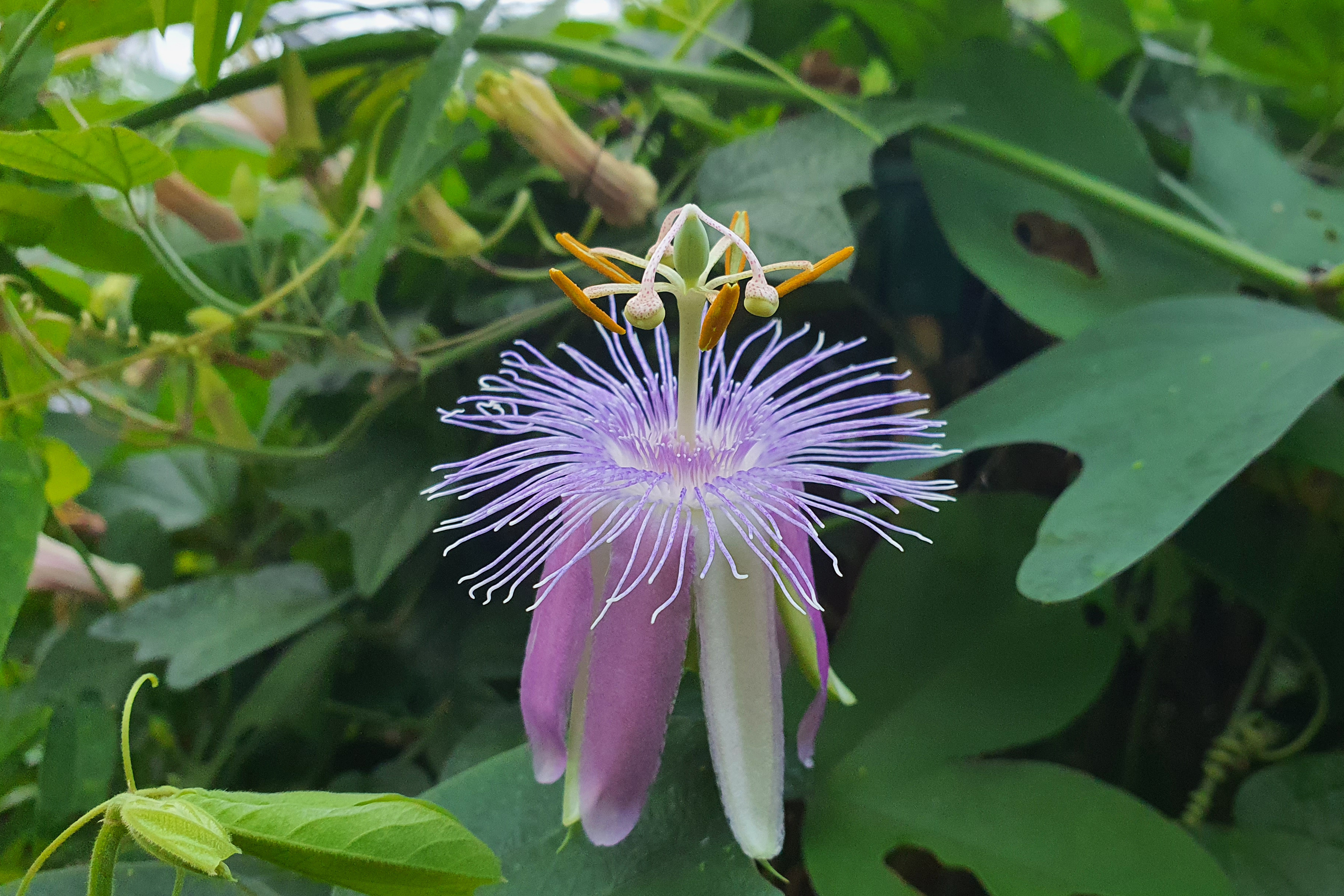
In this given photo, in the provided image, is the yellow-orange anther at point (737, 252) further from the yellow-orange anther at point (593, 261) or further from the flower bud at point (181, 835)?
the flower bud at point (181, 835)

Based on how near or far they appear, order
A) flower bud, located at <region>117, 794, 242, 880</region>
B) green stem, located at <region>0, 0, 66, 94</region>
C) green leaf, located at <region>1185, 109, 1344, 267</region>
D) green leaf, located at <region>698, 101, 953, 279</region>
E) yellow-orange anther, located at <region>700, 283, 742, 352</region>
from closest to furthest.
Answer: flower bud, located at <region>117, 794, 242, 880</region> < yellow-orange anther, located at <region>700, 283, 742, 352</region> < green stem, located at <region>0, 0, 66, 94</region> < green leaf, located at <region>698, 101, 953, 279</region> < green leaf, located at <region>1185, 109, 1344, 267</region>

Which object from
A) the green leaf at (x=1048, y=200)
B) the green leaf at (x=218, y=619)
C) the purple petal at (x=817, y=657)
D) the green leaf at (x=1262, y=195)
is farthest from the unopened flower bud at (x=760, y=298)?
the green leaf at (x=1262, y=195)

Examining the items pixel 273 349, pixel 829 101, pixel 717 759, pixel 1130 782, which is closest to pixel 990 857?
pixel 717 759

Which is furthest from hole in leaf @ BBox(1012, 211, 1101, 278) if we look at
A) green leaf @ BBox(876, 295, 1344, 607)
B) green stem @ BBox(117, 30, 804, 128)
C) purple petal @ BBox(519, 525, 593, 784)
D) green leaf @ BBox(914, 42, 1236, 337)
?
purple petal @ BBox(519, 525, 593, 784)

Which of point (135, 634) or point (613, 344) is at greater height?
point (613, 344)

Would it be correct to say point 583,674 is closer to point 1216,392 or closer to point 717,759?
point 717,759

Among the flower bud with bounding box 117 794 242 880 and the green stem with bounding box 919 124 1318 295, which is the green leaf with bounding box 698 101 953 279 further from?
the flower bud with bounding box 117 794 242 880

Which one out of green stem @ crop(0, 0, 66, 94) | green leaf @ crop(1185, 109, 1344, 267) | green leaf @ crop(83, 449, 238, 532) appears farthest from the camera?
green leaf @ crop(83, 449, 238, 532)
